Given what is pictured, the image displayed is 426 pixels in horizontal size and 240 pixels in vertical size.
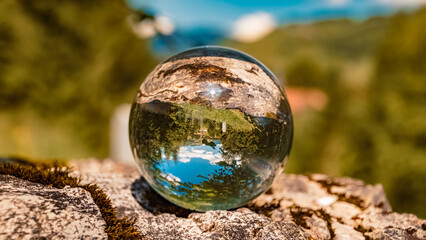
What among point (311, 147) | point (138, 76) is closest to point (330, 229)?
point (138, 76)

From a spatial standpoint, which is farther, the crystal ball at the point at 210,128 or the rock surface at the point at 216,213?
the crystal ball at the point at 210,128

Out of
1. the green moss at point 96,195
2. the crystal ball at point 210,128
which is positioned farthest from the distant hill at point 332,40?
the green moss at point 96,195

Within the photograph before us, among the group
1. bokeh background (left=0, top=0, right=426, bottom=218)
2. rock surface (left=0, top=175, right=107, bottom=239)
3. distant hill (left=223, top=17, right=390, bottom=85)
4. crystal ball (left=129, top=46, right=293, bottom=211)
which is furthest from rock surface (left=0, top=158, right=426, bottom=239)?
distant hill (left=223, top=17, right=390, bottom=85)

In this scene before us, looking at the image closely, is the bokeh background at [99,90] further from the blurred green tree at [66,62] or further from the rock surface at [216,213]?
the rock surface at [216,213]

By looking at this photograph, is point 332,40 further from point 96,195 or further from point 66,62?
point 96,195

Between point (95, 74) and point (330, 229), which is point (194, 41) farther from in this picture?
point (95, 74)

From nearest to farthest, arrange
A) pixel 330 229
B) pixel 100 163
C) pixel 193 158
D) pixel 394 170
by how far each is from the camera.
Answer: pixel 193 158 → pixel 330 229 → pixel 100 163 → pixel 394 170
